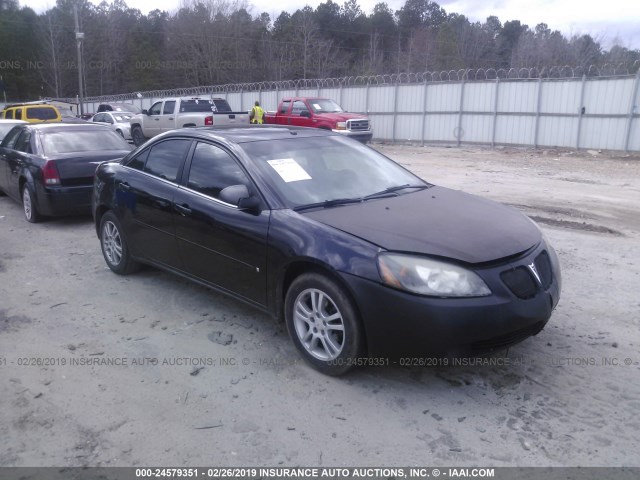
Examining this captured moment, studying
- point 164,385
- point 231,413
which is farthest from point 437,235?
point 164,385

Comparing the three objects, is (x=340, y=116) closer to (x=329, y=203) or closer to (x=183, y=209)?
(x=183, y=209)

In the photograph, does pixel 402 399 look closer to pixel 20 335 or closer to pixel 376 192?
pixel 376 192

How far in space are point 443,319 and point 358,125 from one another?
58.1 feet

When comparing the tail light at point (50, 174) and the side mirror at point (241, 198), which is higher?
the side mirror at point (241, 198)

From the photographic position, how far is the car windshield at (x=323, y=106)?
20.9 metres

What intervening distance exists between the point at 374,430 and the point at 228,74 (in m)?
60.1

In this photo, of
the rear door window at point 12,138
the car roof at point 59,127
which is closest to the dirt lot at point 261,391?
the car roof at point 59,127

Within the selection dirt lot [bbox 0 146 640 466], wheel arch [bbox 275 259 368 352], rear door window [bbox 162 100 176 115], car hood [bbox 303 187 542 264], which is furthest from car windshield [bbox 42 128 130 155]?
rear door window [bbox 162 100 176 115]

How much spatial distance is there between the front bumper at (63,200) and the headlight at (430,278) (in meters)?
6.32

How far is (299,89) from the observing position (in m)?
29.2

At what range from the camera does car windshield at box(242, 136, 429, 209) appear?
169 inches

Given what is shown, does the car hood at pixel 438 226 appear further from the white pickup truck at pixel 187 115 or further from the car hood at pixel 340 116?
the white pickup truck at pixel 187 115

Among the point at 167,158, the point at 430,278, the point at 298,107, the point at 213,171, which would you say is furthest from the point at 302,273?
the point at 298,107

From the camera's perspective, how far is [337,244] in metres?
3.62
